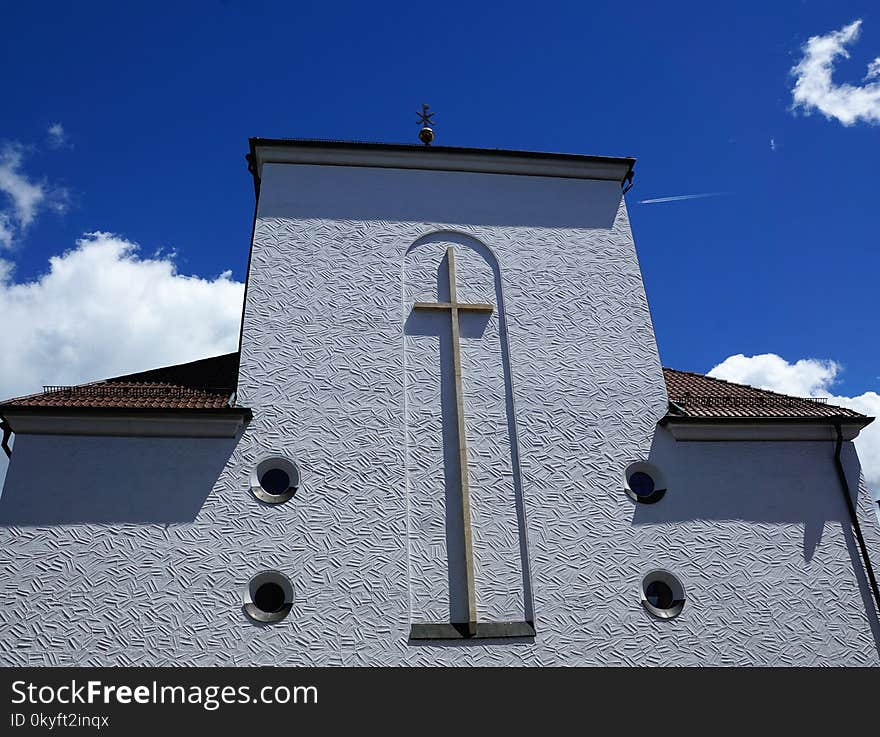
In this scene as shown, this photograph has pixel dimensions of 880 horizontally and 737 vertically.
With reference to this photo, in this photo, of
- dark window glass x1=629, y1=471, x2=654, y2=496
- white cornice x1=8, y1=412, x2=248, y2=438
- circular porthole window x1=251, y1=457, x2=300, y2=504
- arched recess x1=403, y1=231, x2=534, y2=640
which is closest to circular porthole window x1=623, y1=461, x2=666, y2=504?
dark window glass x1=629, y1=471, x2=654, y2=496

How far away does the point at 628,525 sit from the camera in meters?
8.47

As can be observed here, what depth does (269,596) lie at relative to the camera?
25.5 ft

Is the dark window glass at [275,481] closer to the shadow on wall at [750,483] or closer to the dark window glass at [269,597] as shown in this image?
the dark window glass at [269,597]

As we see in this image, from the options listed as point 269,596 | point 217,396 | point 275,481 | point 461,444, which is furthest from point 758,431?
point 217,396

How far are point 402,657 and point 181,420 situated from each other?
3777 mm

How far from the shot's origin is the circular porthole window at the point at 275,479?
822cm

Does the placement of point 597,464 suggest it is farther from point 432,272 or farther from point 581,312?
point 432,272

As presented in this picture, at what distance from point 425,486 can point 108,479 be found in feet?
12.1

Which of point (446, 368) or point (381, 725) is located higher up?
point (446, 368)

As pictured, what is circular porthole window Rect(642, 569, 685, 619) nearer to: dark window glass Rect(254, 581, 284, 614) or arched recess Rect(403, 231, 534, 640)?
arched recess Rect(403, 231, 534, 640)

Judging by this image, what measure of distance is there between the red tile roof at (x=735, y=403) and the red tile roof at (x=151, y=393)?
6019 mm

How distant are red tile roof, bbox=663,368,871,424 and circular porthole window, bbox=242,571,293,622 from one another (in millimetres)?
5316

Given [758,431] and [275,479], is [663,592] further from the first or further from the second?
[275,479]

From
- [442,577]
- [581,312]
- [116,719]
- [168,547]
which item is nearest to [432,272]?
[581,312]
